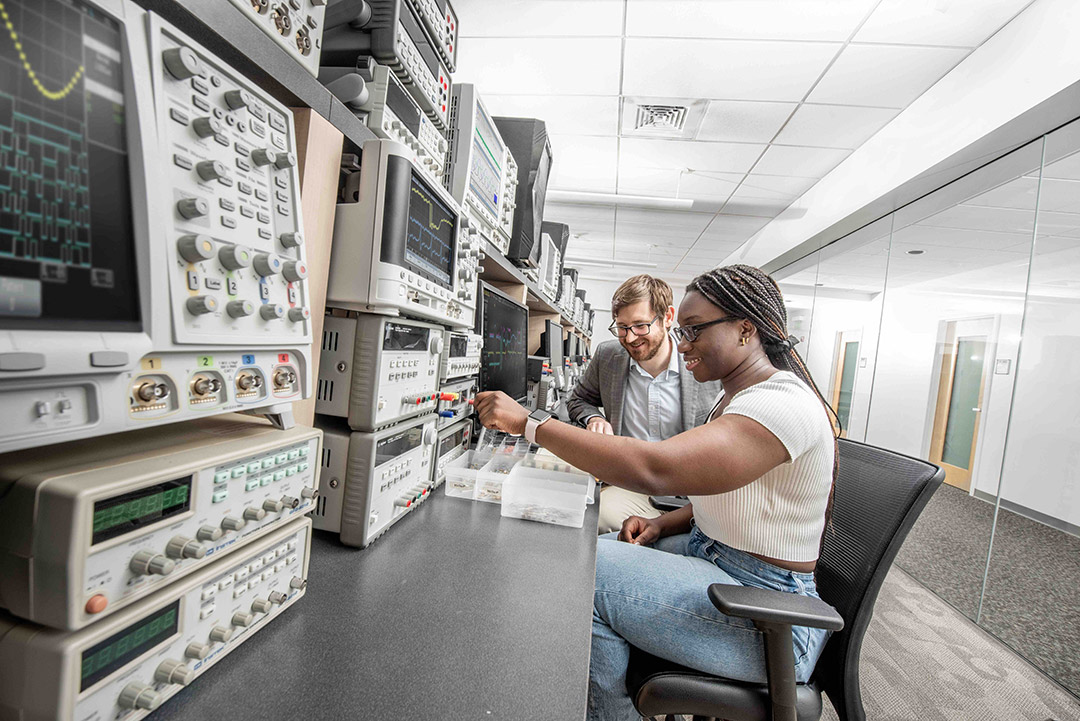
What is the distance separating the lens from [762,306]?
3.63 feet

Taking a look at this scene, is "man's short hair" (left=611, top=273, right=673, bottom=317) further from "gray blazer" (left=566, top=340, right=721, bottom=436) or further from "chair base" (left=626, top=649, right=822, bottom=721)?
"chair base" (left=626, top=649, right=822, bottom=721)

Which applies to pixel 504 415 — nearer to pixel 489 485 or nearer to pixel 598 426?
pixel 489 485

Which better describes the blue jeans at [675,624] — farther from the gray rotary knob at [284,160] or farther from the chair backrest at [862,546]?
the gray rotary knob at [284,160]

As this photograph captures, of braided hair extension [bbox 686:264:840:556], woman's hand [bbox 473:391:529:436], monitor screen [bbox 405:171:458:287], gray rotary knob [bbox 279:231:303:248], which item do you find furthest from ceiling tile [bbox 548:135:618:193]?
gray rotary knob [bbox 279:231:303:248]

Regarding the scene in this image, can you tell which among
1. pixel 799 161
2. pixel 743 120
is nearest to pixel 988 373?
pixel 799 161

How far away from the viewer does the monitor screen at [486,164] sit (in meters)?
1.30

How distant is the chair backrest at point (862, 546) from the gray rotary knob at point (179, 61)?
3.88 ft

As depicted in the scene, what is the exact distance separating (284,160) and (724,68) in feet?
9.87

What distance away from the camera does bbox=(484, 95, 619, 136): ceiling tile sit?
3318mm

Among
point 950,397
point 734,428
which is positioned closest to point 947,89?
point 950,397

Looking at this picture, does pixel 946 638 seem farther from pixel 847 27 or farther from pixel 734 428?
pixel 847 27

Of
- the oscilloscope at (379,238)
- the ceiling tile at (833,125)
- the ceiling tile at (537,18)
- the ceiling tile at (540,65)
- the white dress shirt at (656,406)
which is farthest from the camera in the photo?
the ceiling tile at (833,125)

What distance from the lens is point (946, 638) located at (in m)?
2.28

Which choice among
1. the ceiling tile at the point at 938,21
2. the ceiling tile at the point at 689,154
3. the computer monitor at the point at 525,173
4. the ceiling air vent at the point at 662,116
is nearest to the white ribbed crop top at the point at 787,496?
the computer monitor at the point at 525,173
